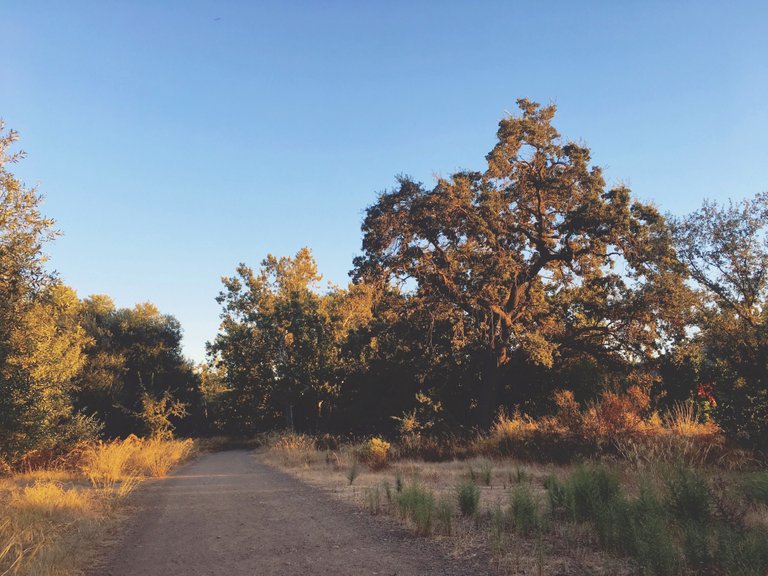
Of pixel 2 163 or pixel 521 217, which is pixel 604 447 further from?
pixel 2 163

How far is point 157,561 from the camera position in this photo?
21.5 feet

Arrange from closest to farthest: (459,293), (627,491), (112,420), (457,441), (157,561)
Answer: (157,561) → (627,491) → (457,441) → (459,293) → (112,420)

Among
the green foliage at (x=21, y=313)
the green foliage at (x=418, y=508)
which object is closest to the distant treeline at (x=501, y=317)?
the green foliage at (x=21, y=313)

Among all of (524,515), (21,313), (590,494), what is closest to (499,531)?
(524,515)

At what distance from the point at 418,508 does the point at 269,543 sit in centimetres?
216

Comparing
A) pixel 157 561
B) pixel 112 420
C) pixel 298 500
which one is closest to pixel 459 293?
pixel 298 500

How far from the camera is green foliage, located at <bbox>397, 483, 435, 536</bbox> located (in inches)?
287

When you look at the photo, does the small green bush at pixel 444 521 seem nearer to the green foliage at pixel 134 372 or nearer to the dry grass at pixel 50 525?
the dry grass at pixel 50 525

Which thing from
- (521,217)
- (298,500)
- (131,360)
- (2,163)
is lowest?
(298,500)

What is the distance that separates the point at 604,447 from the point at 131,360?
121ft

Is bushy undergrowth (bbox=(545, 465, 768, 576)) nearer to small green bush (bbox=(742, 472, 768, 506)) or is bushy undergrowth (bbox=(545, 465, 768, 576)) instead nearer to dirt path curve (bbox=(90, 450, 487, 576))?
small green bush (bbox=(742, 472, 768, 506))

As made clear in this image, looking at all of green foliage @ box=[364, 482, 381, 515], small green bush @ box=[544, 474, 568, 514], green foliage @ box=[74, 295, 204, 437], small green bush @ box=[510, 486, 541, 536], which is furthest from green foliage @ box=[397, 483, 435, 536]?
green foliage @ box=[74, 295, 204, 437]

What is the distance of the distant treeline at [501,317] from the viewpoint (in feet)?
40.0

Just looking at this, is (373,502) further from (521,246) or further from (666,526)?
(521,246)
